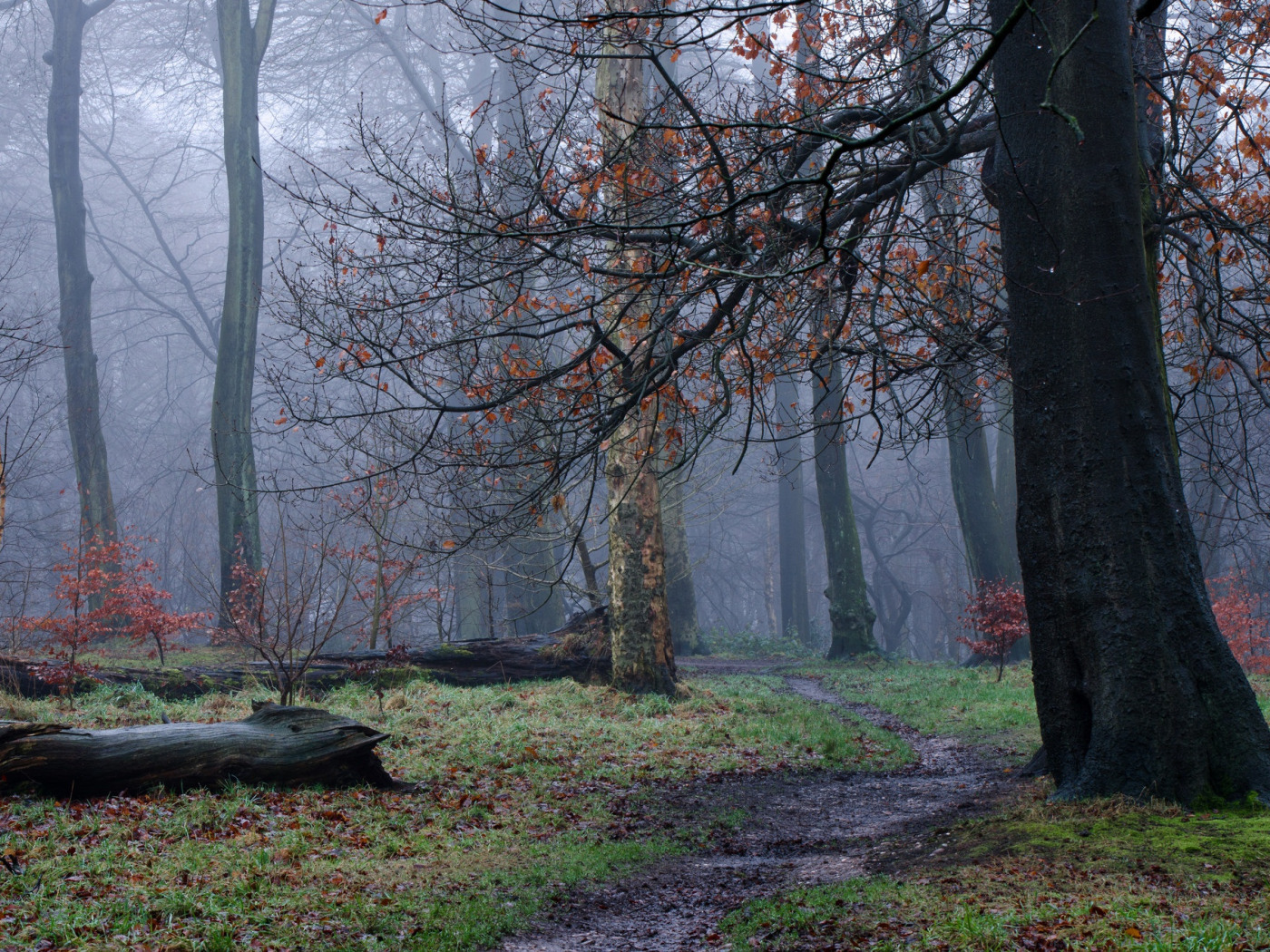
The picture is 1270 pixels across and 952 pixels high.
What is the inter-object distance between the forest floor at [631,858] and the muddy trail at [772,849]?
0.03 m

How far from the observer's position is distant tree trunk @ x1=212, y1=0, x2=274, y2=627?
17547 mm

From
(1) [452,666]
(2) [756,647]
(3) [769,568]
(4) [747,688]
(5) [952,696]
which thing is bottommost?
(2) [756,647]

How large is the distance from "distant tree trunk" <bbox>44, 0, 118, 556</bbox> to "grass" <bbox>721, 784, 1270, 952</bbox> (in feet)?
59.9

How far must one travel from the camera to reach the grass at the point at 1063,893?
10.9 ft

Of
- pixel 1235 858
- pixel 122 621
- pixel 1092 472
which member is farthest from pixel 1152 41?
pixel 122 621

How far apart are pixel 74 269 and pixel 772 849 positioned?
68.2 feet

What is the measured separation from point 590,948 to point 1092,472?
12.5ft

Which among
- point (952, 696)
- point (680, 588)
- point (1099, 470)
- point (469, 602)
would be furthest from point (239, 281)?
point (1099, 470)

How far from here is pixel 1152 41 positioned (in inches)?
306

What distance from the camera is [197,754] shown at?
6.45 m

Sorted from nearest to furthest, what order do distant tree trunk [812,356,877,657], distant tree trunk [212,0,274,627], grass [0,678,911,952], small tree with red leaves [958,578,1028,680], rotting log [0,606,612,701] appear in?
grass [0,678,911,952], rotting log [0,606,612,701], small tree with red leaves [958,578,1028,680], distant tree trunk [212,0,274,627], distant tree trunk [812,356,877,657]

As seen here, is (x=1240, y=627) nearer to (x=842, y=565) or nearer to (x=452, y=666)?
(x=842, y=565)

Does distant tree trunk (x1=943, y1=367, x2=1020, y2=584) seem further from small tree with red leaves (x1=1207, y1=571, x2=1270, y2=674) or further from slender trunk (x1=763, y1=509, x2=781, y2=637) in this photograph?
slender trunk (x1=763, y1=509, x2=781, y2=637)

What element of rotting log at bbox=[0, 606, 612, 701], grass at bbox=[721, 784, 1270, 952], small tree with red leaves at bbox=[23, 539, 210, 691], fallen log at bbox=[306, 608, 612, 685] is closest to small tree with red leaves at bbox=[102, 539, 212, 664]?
small tree with red leaves at bbox=[23, 539, 210, 691]
